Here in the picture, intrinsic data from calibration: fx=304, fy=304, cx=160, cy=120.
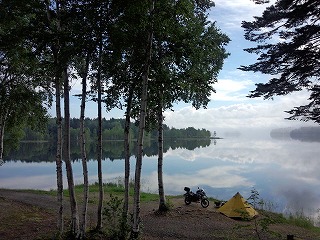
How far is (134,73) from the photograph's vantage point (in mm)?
11211

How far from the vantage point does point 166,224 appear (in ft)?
46.8

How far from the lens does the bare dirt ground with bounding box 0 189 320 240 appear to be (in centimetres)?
1211

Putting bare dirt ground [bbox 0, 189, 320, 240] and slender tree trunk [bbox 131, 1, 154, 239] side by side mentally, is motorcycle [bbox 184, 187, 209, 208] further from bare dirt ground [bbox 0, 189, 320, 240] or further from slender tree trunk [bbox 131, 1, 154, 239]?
slender tree trunk [bbox 131, 1, 154, 239]

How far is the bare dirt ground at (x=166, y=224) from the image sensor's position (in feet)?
39.7

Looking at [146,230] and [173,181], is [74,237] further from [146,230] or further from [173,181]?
[173,181]

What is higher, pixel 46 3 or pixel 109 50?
pixel 46 3

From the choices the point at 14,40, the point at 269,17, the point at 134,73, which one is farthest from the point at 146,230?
the point at 269,17

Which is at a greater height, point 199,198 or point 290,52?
point 290,52

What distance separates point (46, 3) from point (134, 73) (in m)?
3.68

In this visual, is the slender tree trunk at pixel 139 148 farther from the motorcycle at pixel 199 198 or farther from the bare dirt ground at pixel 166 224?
the motorcycle at pixel 199 198

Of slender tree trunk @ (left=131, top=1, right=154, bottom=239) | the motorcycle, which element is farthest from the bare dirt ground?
slender tree trunk @ (left=131, top=1, right=154, bottom=239)

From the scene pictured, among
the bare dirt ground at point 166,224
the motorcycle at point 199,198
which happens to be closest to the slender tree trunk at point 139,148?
the bare dirt ground at point 166,224

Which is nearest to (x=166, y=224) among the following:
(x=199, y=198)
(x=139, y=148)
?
(x=199, y=198)

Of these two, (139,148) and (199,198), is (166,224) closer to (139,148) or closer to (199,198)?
(199,198)
